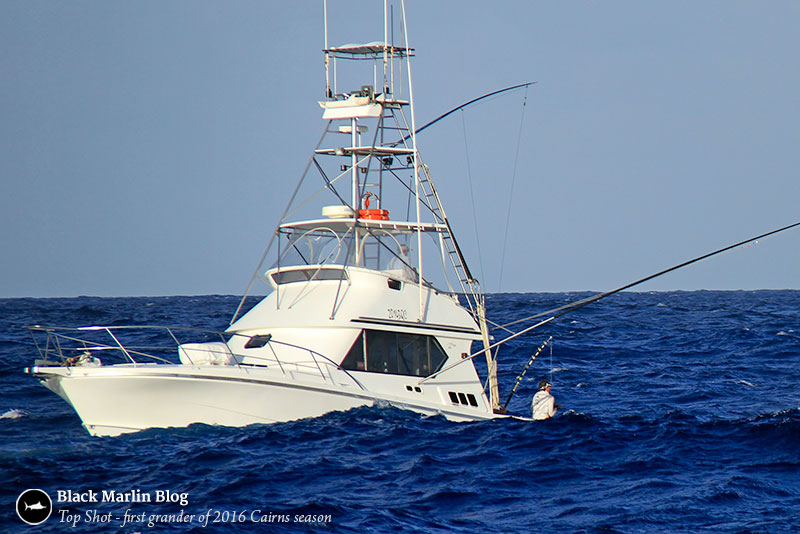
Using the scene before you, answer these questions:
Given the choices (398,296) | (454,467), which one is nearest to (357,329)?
(398,296)

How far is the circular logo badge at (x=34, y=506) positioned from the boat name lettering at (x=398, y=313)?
7221 millimetres

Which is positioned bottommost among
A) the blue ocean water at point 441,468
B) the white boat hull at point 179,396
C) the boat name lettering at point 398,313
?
the blue ocean water at point 441,468

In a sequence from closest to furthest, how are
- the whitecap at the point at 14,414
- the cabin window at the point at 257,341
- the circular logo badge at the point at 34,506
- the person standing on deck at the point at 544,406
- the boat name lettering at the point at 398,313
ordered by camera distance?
the circular logo badge at the point at 34,506
the cabin window at the point at 257,341
the boat name lettering at the point at 398,313
the whitecap at the point at 14,414
the person standing on deck at the point at 544,406

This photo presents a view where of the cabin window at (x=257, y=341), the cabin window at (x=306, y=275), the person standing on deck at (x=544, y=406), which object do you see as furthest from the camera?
the person standing on deck at (x=544, y=406)

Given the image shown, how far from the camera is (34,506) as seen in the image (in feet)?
36.4

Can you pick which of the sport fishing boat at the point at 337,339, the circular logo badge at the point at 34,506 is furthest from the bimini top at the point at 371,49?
the circular logo badge at the point at 34,506

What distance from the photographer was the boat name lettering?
17.2 m

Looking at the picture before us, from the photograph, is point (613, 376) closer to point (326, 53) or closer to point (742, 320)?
point (326, 53)

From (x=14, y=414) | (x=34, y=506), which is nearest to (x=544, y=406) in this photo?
(x=34, y=506)

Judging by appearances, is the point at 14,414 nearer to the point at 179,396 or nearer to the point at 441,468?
the point at 179,396

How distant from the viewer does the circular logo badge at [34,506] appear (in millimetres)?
10664

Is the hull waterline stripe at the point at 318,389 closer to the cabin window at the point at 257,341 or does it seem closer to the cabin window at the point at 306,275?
the cabin window at the point at 257,341

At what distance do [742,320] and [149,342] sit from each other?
30.4 meters

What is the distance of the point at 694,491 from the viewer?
12.8 meters
